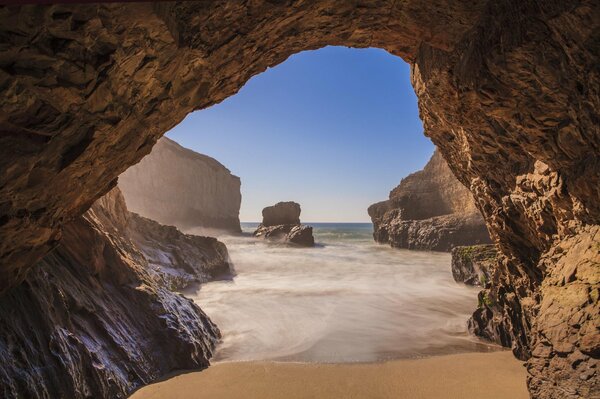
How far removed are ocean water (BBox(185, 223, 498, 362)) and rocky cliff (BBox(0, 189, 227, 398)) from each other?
38.3 inches

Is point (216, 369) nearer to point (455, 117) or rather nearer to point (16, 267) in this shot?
point (16, 267)

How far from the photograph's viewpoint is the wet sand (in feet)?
14.6

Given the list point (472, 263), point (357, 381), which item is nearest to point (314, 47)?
point (357, 381)

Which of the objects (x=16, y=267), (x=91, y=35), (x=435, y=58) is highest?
(x=435, y=58)

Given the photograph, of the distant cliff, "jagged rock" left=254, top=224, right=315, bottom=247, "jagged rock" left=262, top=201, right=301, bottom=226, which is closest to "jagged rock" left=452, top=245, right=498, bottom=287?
"jagged rock" left=254, top=224, right=315, bottom=247

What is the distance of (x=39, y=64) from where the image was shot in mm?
2369

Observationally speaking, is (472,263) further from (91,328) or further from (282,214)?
(282,214)

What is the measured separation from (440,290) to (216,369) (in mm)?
9347

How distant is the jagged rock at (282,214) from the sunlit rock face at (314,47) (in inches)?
1586

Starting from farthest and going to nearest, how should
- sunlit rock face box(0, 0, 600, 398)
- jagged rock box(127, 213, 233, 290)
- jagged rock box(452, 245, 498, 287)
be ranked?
jagged rock box(127, 213, 233, 290)
jagged rock box(452, 245, 498, 287)
sunlit rock face box(0, 0, 600, 398)

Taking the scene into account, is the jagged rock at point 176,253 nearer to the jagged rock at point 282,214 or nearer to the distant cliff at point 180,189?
the jagged rock at point 282,214

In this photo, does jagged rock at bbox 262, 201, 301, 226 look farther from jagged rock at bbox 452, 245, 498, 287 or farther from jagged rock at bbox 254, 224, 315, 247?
jagged rock at bbox 452, 245, 498, 287

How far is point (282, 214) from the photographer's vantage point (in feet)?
152

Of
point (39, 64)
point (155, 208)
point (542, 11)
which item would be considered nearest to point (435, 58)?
point (542, 11)
